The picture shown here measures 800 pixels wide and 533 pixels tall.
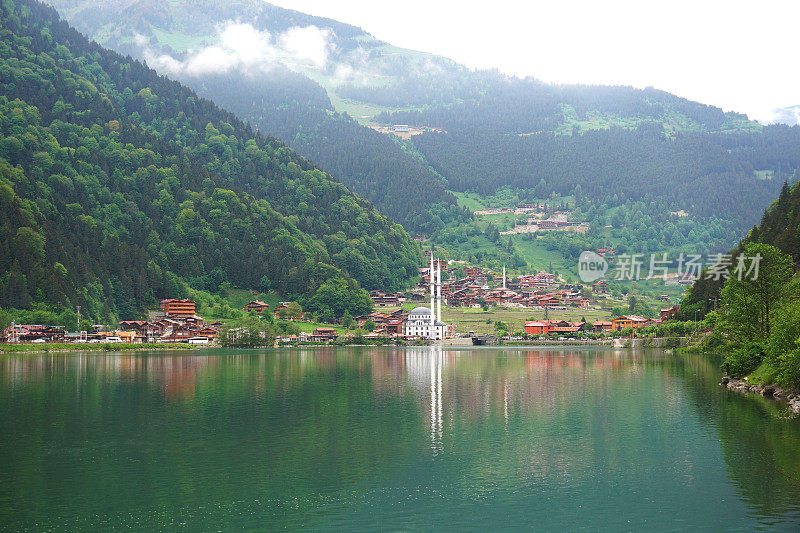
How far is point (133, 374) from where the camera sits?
74.0 m

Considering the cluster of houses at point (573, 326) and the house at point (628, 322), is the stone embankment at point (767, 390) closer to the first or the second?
the house at point (628, 322)

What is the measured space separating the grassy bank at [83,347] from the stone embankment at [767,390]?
9045 cm

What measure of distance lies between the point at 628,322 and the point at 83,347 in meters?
116

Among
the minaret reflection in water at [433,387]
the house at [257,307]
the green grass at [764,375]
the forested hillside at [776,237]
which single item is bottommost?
the minaret reflection in water at [433,387]

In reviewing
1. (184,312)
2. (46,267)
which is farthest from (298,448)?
(184,312)

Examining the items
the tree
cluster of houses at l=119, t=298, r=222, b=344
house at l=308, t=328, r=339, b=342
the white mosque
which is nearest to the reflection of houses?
the white mosque

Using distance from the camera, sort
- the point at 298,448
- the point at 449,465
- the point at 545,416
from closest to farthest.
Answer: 1. the point at 449,465
2. the point at 298,448
3. the point at 545,416

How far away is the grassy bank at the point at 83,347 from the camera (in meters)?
110

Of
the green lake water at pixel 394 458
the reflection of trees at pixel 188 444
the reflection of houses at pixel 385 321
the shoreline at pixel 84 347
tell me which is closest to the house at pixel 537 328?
the reflection of houses at pixel 385 321

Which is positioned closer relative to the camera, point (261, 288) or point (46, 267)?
point (46, 267)

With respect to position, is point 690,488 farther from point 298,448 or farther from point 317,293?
point 317,293

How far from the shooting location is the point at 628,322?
182 m

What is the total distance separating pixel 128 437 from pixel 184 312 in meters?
130

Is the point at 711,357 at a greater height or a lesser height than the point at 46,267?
lesser
